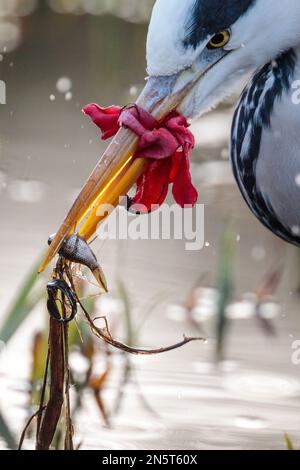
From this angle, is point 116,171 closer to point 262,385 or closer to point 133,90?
point 262,385

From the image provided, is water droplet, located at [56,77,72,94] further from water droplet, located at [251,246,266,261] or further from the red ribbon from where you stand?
the red ribbon

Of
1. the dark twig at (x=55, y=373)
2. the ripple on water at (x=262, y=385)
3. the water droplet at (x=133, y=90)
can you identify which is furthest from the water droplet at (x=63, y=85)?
the dark twig at (x=55, y=373)

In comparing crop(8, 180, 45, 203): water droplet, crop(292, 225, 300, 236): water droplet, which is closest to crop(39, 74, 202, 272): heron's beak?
crop(292, 225, 300, 236): water droplet

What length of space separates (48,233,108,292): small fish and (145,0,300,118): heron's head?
1.13 ft

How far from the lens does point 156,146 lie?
2.80 metres

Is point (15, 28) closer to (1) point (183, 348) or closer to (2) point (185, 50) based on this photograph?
(1) point (183, 348)

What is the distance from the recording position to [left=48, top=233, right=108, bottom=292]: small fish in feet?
8.70

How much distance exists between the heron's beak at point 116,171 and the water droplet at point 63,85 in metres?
3.05

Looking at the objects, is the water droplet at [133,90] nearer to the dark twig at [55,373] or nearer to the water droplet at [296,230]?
the water droplet at [296,230]

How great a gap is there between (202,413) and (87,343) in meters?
0.34

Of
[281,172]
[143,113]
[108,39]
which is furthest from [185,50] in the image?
[108,39]

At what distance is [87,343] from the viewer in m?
3.57

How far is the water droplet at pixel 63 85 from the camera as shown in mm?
5852
